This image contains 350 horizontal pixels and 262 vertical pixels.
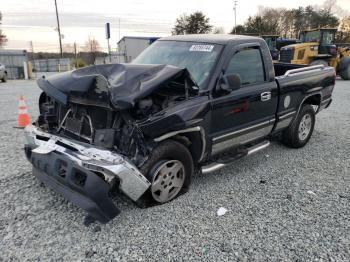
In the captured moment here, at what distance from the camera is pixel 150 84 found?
339 cm

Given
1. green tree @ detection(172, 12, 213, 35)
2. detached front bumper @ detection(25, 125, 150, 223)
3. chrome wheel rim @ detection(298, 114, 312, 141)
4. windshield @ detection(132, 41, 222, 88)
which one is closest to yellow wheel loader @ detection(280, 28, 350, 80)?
chrome wheel rim @ detection(298, 114, 312, 141)

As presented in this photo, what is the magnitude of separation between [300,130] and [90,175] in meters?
4.16

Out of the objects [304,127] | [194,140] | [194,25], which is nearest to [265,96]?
[194,140]

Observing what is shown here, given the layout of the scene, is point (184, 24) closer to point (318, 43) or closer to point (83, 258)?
point (318, 43)

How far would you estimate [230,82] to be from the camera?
3855 mm

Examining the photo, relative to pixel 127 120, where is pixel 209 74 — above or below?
above

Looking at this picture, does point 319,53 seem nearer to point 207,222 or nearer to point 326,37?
point 326,37

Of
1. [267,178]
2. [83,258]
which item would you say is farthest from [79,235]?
[267,178]

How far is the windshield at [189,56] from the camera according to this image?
409cm

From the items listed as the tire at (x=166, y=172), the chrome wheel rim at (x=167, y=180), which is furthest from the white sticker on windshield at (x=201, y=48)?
the chrome wheel rim at (x=167, y=180)

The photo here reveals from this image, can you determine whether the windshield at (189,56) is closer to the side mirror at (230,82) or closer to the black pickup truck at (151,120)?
the black pickup truck at (151,120)

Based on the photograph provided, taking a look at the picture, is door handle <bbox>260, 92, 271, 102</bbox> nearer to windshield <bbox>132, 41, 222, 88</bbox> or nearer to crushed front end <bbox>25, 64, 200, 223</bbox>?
windshield <bbox>132, 41, 222, 88</bbox>

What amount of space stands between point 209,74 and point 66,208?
2.27 metres

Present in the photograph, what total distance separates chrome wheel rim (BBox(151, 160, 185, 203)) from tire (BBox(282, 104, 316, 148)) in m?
2.69
